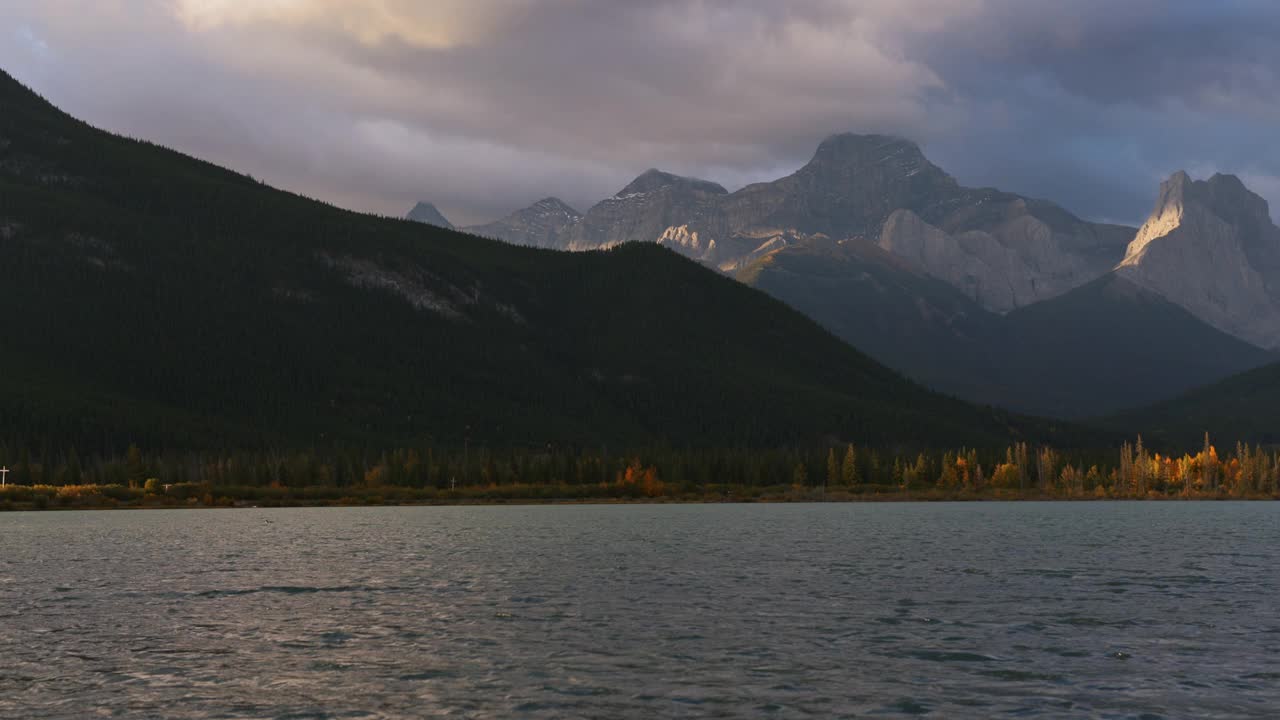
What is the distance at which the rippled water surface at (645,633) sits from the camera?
4547cm

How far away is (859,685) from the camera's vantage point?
47438 millimetres

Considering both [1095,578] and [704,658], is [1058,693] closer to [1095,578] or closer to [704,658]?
[704,658]

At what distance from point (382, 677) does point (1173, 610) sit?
48749mm

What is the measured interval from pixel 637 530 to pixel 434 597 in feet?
310

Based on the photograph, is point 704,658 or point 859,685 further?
point 704,658

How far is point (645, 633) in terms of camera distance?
6259 cm

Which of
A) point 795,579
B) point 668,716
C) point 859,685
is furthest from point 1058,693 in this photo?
point 795,579

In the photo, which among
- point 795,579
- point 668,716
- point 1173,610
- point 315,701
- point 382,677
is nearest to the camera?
point 668,716

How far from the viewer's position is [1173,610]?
2815 inches

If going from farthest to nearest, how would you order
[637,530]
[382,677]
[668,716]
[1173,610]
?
[637,530] < [1173,610] < [382,677] < [668,716]

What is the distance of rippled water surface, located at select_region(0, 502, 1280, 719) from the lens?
1790 inches

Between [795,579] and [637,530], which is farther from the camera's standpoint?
[637,530]

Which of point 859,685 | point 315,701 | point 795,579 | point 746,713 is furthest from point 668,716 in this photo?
point 795,579

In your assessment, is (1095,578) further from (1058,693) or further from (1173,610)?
(1058,693)
